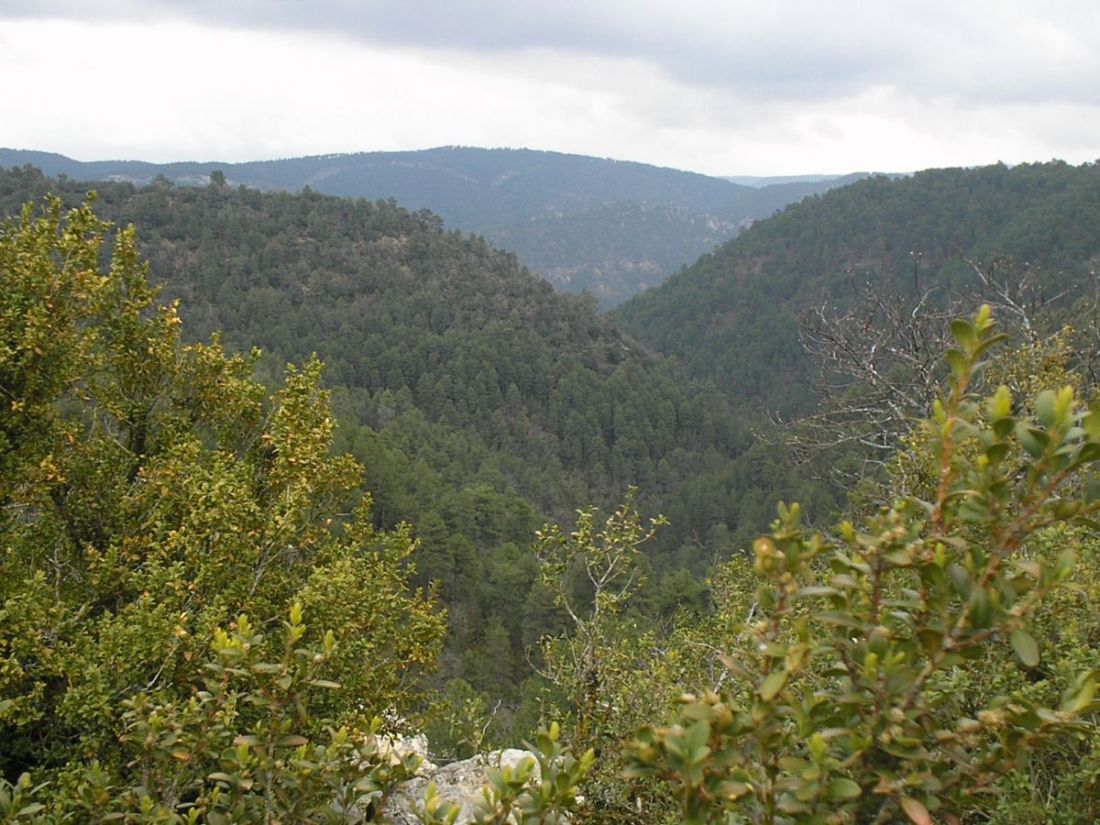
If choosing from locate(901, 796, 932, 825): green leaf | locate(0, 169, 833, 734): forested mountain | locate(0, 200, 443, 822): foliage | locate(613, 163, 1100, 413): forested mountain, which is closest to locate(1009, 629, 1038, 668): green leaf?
locate(901, 796, 932, 825): green leaf

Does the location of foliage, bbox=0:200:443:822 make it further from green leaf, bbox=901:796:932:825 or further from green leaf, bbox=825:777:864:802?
green leaf, bbox=901:796:932:825

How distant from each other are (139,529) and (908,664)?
20.2ft

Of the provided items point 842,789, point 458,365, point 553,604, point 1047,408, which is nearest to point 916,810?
point 842,789

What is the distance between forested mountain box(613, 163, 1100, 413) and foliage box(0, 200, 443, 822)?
3927 inches

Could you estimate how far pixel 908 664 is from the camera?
5.86ft

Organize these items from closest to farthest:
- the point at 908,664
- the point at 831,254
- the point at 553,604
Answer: the point at 908,664
the point at 553,604
the point at 831,254

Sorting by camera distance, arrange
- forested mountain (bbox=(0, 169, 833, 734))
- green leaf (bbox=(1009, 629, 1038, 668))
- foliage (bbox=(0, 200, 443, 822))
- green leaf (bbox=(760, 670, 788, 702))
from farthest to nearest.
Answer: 1. forested mountain (bbox=(0, 169, 833, 734))
2. foliage (bbox=(0, 200, 443, 822))
3. green leaf (bbox=(760, 670, 788, 702))
4. green leaf (bbox=(1009, 629, 1038, 668))

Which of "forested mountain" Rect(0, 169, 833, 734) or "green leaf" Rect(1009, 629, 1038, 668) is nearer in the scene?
"green leaf" Rect(1009, 629, 1038, 668)

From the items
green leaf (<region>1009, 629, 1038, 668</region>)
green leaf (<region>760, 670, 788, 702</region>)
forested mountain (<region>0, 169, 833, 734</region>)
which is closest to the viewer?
green leaf (<region>1009, 629, 1038, 668</region>)

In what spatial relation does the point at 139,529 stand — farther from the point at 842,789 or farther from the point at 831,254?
the point at 831,254


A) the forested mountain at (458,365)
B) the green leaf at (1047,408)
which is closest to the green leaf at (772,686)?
the green leaf at (1047,408)

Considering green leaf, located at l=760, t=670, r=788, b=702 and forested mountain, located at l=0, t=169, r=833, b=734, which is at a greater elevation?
green leaf, located at l=760, t=670, r=788, b=702

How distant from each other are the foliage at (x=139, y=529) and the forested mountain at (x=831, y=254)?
9974 cm

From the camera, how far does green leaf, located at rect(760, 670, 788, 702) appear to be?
5.47 feet
